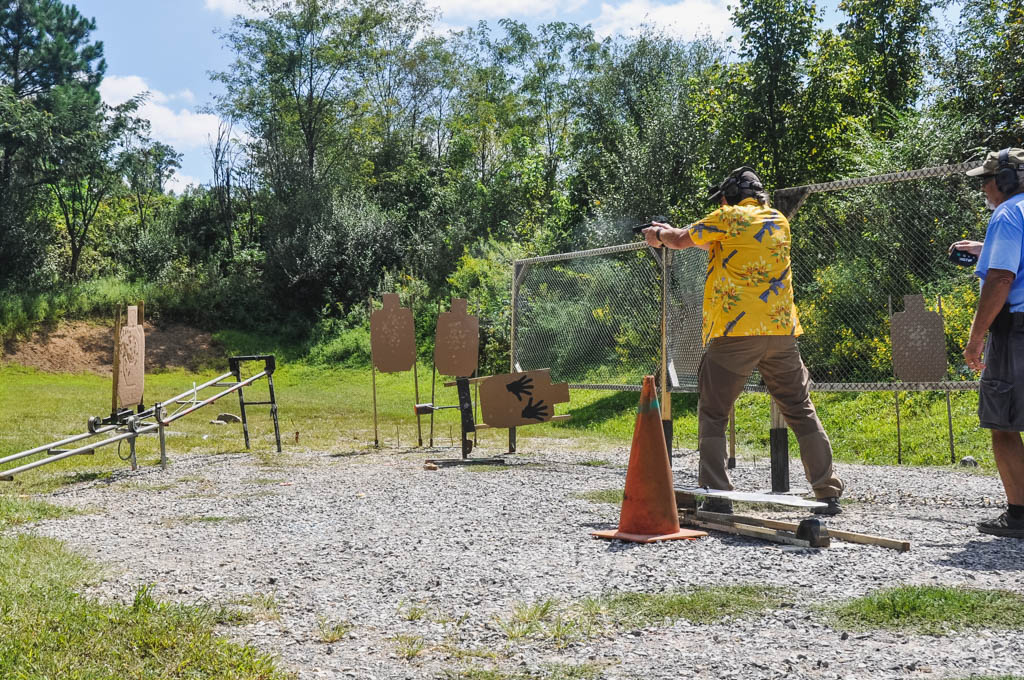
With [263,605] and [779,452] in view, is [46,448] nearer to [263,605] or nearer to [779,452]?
[263,605]

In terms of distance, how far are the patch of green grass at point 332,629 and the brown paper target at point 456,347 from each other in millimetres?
7221

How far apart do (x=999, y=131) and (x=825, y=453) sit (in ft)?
42.6

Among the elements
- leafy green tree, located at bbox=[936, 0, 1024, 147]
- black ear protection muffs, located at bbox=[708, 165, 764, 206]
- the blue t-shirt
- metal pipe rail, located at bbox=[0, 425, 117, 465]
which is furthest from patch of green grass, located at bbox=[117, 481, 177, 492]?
leafy green tree, located at bbox=[936, 0, 1024, 147]

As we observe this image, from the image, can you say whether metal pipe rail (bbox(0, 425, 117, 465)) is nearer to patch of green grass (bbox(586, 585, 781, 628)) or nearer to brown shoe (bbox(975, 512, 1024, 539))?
patch of green grass (bbox(586, 585, 781, 628))

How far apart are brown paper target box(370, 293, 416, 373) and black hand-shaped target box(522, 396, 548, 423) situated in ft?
7.27

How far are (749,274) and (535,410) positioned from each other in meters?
4.84

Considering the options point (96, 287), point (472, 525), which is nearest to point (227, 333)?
point (96, 287)

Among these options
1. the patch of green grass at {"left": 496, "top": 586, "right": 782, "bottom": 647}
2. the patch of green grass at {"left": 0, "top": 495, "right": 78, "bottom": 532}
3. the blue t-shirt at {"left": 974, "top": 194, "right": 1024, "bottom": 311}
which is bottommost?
the patch of green grass at {"left": 0, "top": 495, "right": 78, "bottom": 532}

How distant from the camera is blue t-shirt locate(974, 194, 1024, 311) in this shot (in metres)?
5.11

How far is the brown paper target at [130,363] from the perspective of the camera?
961cm

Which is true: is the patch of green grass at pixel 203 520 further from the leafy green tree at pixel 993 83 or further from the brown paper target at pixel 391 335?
the leafy green tree at pixel 993 83

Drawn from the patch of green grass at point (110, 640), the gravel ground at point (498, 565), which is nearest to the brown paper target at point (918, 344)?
the gravel ground at point (498, 565)

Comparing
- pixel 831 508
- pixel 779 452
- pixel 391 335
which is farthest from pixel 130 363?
pixel 831 508

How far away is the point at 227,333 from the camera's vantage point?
29.5 meters
